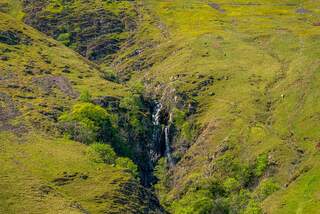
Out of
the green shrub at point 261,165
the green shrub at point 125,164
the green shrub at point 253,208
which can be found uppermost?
the green shrub at point 253,208

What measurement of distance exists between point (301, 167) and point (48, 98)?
304 ft

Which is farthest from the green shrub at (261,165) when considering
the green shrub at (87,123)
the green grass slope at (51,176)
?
the green shrub at (87,123)

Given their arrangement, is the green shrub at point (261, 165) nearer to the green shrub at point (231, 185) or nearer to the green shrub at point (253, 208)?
the green shrub at point (231, 185)

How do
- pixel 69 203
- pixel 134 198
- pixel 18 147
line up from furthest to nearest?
pixel 18 147, pixel 134 198, pixel 69 203

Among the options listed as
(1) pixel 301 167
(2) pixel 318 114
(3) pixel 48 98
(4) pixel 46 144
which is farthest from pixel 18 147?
(2) pixel 318 114

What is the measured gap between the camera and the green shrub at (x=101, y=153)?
160 m

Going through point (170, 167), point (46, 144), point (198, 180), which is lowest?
point (170, 167)

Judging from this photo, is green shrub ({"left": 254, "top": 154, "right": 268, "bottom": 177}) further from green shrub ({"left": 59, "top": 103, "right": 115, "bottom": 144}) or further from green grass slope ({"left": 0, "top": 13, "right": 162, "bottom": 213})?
green shrub ({"left": 59, "top": 103, "right": 115, "bottom": 144})

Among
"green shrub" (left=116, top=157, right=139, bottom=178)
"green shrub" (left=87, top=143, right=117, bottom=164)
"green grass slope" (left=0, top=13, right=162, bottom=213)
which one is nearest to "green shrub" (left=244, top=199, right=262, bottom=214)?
"green grass slope" (left=0, top=13, right=162, bottom=213)

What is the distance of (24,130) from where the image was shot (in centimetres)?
16762

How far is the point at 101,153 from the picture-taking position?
546 feet

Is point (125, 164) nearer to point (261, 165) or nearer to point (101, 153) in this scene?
point (101, 153)

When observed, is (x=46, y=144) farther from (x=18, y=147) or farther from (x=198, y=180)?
(x=198, y=180)

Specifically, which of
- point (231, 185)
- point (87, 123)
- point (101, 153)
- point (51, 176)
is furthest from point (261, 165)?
point (51, 176)
